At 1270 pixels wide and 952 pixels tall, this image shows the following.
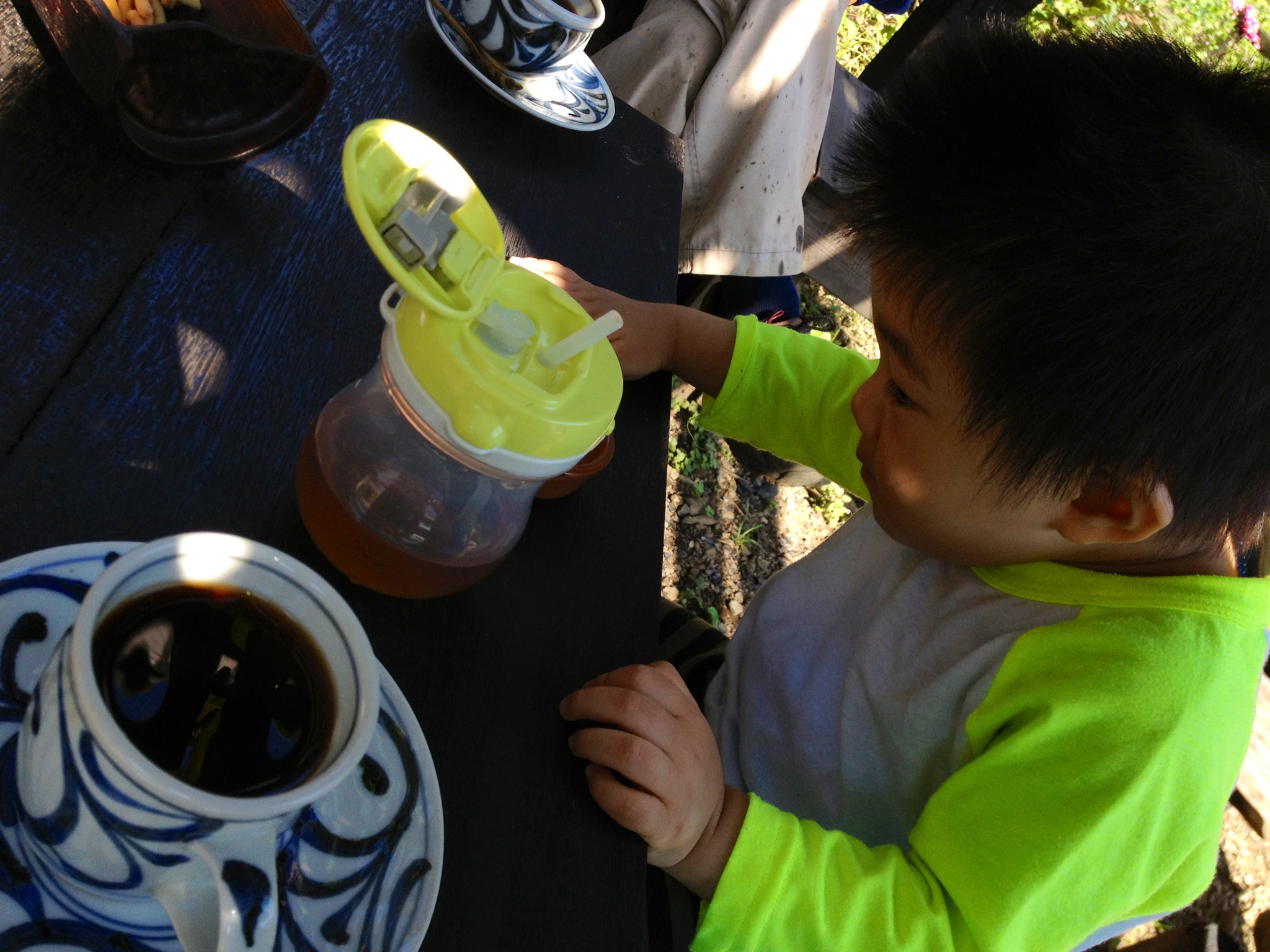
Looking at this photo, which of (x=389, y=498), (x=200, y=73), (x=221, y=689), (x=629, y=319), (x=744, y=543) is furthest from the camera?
(x=744, y=543)

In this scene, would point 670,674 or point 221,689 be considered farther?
point 670,674

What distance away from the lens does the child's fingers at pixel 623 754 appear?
27.1 inches

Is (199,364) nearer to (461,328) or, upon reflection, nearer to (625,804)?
(461,328)

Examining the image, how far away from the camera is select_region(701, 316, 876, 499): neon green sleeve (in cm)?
124

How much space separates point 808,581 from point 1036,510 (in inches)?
18.1

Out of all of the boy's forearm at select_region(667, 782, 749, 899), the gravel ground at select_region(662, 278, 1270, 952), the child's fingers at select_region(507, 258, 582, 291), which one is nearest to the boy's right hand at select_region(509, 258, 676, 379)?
the child's fingers at select_region(507, 258, 582, 291)

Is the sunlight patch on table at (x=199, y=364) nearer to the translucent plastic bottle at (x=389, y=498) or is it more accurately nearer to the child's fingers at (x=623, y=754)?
the translucent plastic bottle at (x=389, y=498)

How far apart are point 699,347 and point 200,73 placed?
2.09 ft

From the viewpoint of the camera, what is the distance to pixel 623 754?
0.69 m

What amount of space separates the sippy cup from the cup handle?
0.79 ft

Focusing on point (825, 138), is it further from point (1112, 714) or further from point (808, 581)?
point (1112, 714)

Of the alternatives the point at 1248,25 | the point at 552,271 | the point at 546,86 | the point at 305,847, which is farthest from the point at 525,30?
the point at 1248,25

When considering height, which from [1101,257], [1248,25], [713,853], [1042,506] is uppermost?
[1248,25]

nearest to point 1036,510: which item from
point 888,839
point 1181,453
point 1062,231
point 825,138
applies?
point 1181,453
